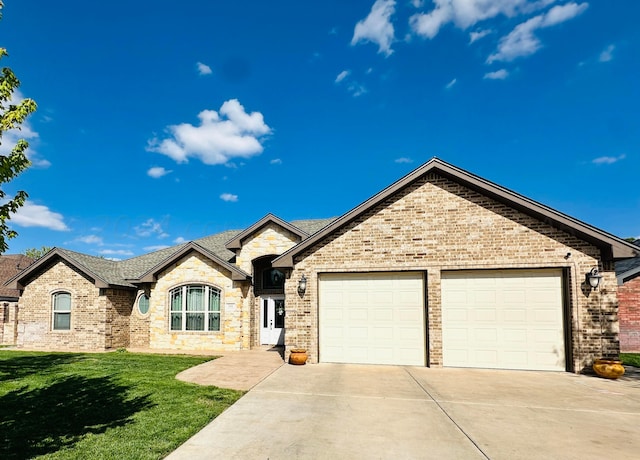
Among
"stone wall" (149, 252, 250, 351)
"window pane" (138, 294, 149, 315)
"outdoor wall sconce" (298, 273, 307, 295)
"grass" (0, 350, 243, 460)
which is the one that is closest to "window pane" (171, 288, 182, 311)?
"stone wall" (149, 252, 250, 351)

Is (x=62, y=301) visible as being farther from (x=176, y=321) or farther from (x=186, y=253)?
(x=186, y=253)

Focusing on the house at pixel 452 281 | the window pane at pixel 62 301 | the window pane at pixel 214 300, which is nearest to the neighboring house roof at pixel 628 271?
the house at pixel 452 281

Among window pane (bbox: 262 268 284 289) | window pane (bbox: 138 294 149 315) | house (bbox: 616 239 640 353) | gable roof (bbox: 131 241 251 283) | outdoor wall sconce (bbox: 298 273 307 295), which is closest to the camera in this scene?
outdoor wall sconce (bbox: 298 273 307 295)

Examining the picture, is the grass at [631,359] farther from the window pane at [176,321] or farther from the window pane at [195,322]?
the window pane at [176,321]

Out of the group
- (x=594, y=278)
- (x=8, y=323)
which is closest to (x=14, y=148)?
(x=594, y=278)

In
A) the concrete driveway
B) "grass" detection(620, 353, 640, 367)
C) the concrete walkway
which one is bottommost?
"grass" detection(620, 353, 640, 367)

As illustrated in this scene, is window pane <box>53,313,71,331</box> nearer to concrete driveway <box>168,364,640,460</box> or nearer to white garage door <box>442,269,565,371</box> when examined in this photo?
concrete driveway <box>168,364,640,460</box>

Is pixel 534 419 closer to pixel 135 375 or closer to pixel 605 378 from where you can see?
pixel 605 378

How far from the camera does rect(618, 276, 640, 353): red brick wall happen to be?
14641mm

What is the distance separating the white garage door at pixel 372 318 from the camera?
11.2 m

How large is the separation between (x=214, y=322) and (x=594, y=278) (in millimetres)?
14192

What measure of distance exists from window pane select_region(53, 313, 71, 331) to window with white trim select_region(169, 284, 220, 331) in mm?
4964

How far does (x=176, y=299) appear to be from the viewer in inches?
629

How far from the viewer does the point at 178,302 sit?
628 inches
